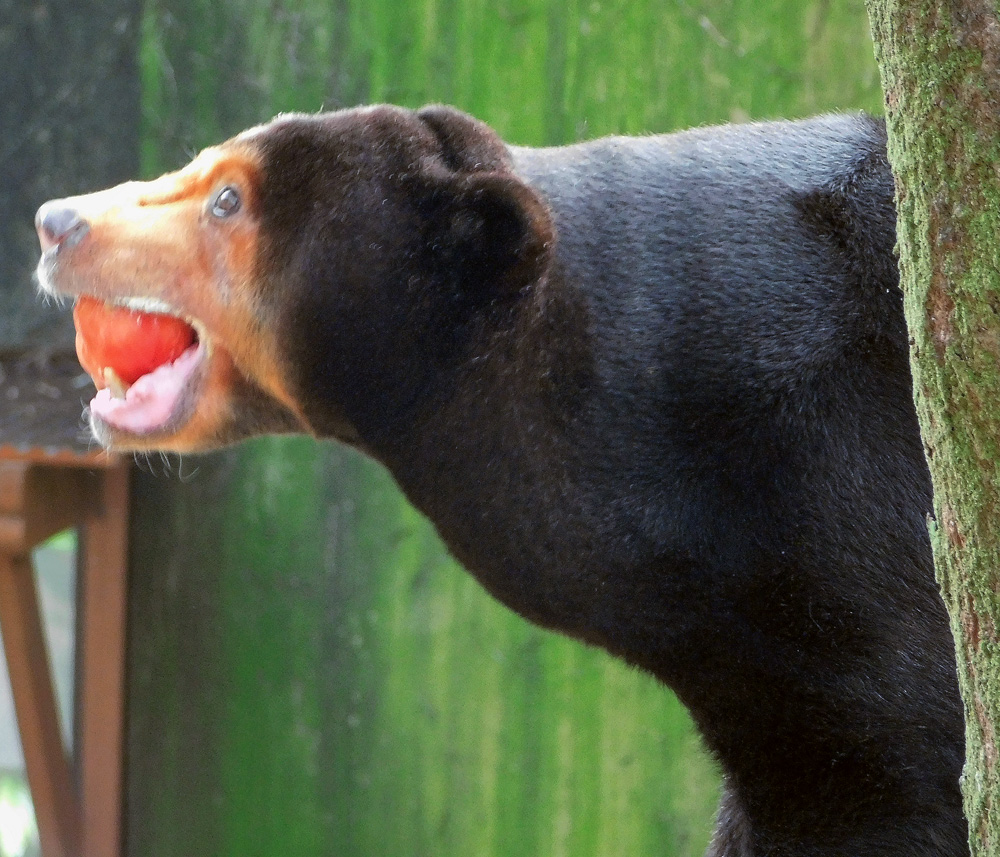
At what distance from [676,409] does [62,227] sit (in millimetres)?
1180

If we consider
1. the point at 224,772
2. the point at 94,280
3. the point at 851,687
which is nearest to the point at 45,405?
the point at 224,772

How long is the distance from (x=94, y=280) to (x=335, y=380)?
1.57ft

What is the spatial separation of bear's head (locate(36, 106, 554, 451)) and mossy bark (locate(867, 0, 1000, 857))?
114cm

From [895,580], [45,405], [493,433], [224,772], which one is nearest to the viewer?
[895,580]

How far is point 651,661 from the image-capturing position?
2.56m

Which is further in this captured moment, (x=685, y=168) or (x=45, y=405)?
(x=45, y=405)

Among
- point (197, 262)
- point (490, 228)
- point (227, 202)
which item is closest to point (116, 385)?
point (197, 262)

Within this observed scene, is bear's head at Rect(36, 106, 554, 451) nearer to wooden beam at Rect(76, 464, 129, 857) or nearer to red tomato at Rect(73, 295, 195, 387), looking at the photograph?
red tomato at Rect(73, 295, 195, 387)

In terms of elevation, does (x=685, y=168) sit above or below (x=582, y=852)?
above

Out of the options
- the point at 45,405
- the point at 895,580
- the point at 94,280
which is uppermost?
the point at 94,280

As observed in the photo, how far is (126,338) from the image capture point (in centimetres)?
258

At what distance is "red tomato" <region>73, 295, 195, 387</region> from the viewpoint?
2.58 metres

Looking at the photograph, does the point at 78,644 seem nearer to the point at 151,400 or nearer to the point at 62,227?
the point at 151,400

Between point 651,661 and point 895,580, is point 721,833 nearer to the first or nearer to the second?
point 651,661
